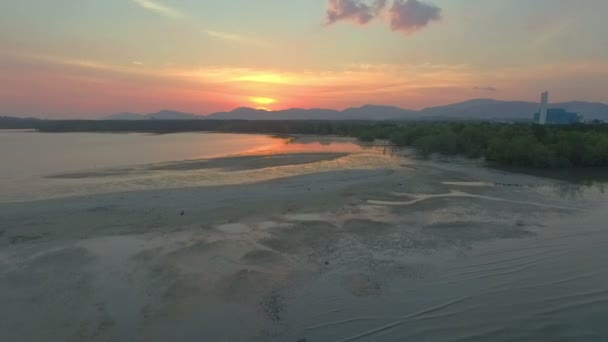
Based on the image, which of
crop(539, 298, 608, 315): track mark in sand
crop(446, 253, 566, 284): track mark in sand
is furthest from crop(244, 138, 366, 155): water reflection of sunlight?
crop(539, 298, 608, 315): track mark in sand

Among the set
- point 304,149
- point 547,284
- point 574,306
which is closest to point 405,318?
point 574,306

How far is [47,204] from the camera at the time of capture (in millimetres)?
16188

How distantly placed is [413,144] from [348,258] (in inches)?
1808

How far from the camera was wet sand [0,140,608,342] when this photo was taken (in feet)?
24.5

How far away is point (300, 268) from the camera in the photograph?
1018cm

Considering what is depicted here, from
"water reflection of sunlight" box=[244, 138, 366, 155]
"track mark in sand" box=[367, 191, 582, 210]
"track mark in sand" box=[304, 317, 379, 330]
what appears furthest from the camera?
"water reflection of sunlight" box=[244, 138, 366, 155]

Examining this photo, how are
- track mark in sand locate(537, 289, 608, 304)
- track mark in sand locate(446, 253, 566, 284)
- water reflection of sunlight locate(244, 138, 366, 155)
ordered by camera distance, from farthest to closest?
water reflection of sunlight locate(244, 138, 366, 155)
track mark in sand locate(446, 253, 566, 284)
track mark in sand locate(537, 289, 608, 304)

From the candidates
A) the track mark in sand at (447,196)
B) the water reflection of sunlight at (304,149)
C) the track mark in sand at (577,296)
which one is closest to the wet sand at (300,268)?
the track mark in sand at (577,296)

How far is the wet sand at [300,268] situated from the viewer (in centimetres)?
746

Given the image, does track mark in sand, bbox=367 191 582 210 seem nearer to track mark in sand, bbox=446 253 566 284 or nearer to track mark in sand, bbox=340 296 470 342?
track mark in sand, bbox=446 253 566 284

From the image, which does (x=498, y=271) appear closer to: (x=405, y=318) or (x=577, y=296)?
(x=577, y=296)

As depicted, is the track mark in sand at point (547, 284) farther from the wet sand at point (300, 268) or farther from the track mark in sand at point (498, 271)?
the track mark in sand at point (498, 271)

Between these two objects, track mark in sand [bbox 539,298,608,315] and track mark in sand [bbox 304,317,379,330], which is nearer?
track mark in sand [bbox 304,317,379,330]

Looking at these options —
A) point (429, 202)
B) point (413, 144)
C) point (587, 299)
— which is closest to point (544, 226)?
point (429, 202)
